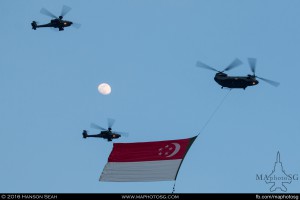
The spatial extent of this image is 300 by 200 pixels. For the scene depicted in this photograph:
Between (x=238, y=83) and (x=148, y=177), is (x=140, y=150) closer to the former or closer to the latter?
Result: (x=148, y=177)

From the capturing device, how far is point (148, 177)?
3681 cm

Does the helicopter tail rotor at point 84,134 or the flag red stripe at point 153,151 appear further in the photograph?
the helicopter tail rotor at point 84,134

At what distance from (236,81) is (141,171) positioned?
3663 centimetres

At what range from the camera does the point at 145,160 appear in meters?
39.1

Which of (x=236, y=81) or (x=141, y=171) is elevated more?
(x=236, y=81)

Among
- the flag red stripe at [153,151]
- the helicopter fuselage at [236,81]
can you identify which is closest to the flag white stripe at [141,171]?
the flag red stripe at [153,151]

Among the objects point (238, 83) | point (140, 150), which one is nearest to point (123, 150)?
point (140, 150)

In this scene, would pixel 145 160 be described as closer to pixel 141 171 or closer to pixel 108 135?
pixel 141 171

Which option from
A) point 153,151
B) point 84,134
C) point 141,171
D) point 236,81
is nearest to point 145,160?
point 153,151

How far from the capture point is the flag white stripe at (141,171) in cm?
3674

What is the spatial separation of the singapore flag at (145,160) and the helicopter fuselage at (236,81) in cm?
3399

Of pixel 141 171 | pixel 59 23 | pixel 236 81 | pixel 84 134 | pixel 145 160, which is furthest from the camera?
pixel 84 134

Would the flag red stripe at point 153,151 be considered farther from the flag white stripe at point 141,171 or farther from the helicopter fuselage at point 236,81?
the helicopter fuselage at point 236,81

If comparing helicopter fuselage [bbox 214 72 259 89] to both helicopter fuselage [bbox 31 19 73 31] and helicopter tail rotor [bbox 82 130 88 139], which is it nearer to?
helicopter fuselage [bbox 31 19 73 31]
